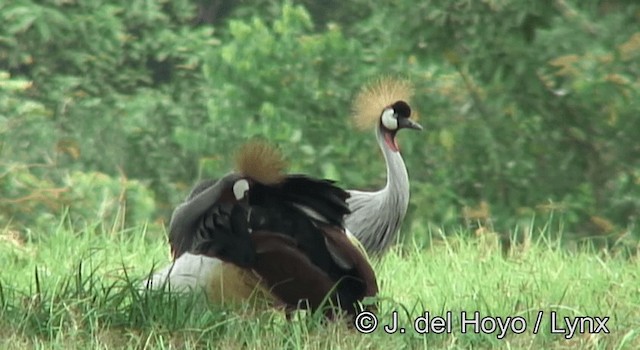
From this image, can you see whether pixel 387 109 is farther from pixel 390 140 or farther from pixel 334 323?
pixel 334 323

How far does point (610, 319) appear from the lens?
4578 mm

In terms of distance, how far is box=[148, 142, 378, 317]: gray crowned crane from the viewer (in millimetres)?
4188

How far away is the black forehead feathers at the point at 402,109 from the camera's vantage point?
6.33 meters

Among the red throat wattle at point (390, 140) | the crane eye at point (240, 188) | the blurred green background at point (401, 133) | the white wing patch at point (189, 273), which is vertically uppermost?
the crane eye at point (240, 188)

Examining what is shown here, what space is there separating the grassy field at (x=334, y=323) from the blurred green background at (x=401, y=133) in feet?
6.67

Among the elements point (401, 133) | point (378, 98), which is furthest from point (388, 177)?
point (401, 133)

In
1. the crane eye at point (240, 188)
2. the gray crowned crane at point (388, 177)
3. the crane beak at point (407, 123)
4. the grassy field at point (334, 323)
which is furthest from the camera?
the crane beak at point (407, 123)

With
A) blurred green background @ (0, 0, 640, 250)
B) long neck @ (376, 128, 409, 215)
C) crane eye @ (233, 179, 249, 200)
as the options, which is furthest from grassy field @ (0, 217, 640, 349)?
blurred green background @ (0, 0, 640, 250)

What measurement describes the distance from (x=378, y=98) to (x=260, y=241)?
225 centimetres

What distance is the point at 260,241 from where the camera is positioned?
4.23 meters

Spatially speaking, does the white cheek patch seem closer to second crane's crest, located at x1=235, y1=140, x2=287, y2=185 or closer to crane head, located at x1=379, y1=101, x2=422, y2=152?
crane head, located at x1=379, y1=101, x2=422, y2=152

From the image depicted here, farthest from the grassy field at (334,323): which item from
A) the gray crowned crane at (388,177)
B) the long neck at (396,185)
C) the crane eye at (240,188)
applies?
the long neck at (396,185)

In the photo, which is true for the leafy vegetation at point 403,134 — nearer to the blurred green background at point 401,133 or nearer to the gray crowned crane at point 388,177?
the blurred green background at point 401,133

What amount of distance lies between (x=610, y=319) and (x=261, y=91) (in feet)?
19.0
